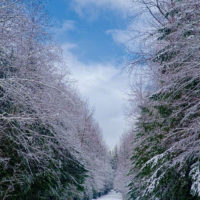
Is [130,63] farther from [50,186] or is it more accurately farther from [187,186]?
[50,186]

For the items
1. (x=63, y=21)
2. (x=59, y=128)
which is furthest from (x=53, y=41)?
(x=59, y=128)

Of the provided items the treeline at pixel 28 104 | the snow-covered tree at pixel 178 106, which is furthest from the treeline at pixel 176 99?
the treeline at pixel 28 104

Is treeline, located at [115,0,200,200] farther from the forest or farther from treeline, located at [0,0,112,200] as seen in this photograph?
treeline, located at [0,0,112,200]

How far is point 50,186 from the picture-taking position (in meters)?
7.18

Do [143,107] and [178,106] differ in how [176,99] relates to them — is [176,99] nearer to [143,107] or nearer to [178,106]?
[178,106]

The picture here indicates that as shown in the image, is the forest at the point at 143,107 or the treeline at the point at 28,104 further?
the treeline at the point at 28,104

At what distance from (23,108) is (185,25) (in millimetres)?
4412

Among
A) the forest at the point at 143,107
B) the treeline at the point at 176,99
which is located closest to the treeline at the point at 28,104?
the forest at the point at 143,107

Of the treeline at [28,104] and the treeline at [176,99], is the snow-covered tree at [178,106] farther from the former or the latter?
the treeline at [28,104]

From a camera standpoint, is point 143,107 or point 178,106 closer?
point 178,106

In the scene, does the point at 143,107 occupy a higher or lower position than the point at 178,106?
higher

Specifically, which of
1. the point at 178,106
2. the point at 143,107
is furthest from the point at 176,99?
the point at 143,107

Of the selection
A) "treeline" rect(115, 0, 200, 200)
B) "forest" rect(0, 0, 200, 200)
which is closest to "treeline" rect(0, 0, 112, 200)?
"forest" rect(0, 0, 200, 200)

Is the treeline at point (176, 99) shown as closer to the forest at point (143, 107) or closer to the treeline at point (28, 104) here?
the forest at point (143, 107)
